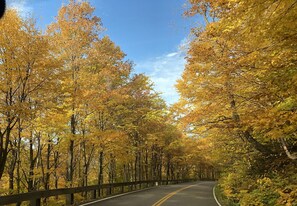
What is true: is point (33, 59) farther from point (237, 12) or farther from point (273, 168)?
point (273, 168)

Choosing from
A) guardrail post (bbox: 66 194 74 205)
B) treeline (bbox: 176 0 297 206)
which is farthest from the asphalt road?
treeline (bbox: 176 0 297 206)

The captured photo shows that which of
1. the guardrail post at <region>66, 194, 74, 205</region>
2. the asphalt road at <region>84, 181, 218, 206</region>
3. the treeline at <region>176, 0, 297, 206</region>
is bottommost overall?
the asphalt road at <region>84, 181, 218, 206</region>

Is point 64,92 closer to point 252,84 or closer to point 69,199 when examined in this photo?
point 69,199

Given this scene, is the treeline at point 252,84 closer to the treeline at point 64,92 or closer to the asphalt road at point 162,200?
the asphalt road at point 162,200

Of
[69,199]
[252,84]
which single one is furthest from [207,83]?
[69,199]

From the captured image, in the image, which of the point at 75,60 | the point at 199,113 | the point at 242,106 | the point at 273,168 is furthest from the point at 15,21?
the point at 273,168

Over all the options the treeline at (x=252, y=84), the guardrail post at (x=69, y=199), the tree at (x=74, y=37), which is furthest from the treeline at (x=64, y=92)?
the treeline at (x=252, y=84)

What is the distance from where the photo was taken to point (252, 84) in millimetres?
10883

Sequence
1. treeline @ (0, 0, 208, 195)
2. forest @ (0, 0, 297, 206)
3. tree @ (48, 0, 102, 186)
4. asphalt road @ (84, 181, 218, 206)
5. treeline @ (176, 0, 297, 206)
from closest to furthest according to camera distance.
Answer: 1. treeline @ (176, 0, 297, 206)
2. forest @ (0, 0, 297, 206)
3. treeline @ (0, 0, 208, 195)
4. asphalt road @ (84, 181, 218, 206)
5. tree @ (48, 0, 102, 186)

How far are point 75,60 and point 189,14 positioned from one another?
7.92m

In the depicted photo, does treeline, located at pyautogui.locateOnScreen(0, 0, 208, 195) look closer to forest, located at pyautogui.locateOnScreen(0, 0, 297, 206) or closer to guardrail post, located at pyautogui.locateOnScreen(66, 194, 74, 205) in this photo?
forest, located at pyautogui.locateOnScreen(0, 0, 297, 206)

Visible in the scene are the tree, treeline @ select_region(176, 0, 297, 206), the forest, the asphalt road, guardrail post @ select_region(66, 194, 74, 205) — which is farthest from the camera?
the tree

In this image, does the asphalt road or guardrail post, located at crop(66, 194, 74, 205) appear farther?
guardrail post, located at crop(66, 194, 74, 205)

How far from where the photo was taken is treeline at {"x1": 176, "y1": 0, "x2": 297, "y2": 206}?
655cm
